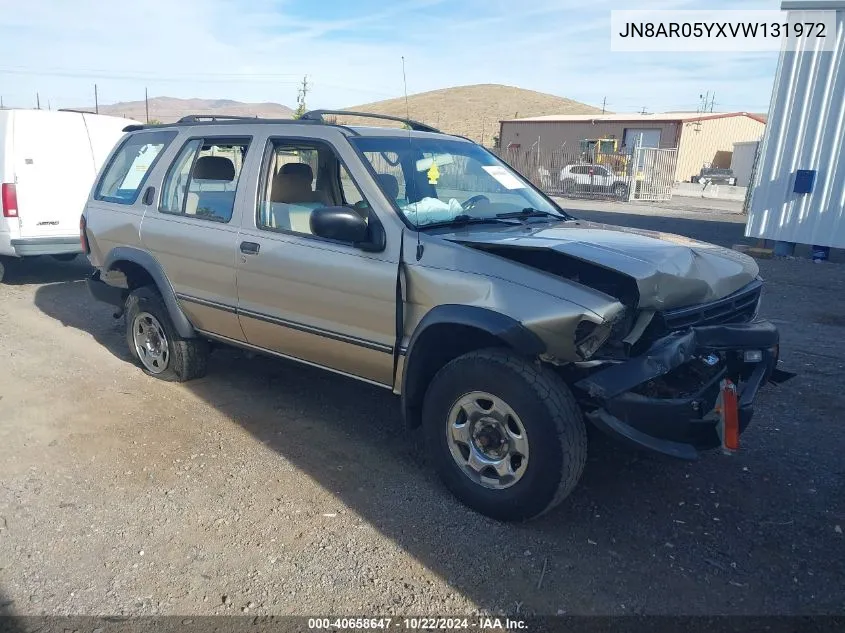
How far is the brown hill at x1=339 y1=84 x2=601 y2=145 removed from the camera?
66938 millimetres

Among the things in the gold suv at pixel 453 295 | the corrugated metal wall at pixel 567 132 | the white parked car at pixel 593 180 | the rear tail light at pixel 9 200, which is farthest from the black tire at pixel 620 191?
the gold suv at pixel 453 295

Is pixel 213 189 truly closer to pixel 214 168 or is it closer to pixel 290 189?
pixel 214 168

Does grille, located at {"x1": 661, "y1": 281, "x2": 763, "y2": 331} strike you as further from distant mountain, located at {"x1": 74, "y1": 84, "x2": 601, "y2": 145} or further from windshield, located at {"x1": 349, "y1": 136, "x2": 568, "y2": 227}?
distant mountain, located at {"x1": 74, "y1": 84, "x2": 601, "y2": 145}

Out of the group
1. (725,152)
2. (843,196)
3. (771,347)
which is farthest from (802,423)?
(725,152)

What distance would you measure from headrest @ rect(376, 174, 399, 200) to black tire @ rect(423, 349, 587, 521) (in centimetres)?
108

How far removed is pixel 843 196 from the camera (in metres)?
11.1

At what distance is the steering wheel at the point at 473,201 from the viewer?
13.7ft

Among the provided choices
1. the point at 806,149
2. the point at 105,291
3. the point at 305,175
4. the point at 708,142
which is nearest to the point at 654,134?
the point at 708,142

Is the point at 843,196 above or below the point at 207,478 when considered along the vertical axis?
above

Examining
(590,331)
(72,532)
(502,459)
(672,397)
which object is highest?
(590,331)

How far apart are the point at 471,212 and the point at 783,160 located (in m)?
9.69

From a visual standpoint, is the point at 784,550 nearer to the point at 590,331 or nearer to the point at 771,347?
the point at 771,347

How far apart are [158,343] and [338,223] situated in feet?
8.39

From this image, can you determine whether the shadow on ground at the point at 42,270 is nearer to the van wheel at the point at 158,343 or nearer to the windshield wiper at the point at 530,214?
the van wheel at the point at 158,343
